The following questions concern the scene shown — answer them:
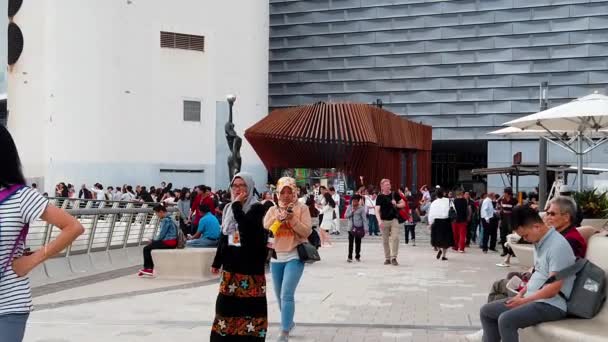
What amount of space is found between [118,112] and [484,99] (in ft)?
69.7

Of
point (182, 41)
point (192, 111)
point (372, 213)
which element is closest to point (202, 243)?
point (372, 213)

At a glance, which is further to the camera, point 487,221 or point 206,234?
point 487,221

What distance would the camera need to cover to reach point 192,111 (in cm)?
4194

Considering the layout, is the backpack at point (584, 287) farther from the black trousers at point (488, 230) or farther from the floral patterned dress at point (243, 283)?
the black trousers at point (488, 230)

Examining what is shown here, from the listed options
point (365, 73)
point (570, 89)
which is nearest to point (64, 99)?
point (365, 73)

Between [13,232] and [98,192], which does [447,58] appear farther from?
[13,232]

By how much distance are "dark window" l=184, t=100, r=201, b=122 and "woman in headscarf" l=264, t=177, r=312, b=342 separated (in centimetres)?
3451

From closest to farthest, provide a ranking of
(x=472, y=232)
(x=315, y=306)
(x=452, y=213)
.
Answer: (x=315, y=306), (x=452, y=213), (x=472, y=232)

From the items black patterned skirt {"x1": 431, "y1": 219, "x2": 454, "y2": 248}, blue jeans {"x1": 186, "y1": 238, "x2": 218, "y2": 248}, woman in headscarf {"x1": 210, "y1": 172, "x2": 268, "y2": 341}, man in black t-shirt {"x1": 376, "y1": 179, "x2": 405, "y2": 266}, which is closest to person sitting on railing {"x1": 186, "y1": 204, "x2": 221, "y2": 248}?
blue jeans {"x1": 186, "y1": 238, "x2": 218, "y2": 248}

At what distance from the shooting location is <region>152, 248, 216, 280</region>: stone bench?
43.2 feet

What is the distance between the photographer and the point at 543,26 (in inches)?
1797

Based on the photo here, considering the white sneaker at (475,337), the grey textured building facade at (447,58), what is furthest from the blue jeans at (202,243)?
the grey textured building facade at (447,58)

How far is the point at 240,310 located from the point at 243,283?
21 cm

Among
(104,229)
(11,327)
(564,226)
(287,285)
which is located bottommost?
(104,229)
